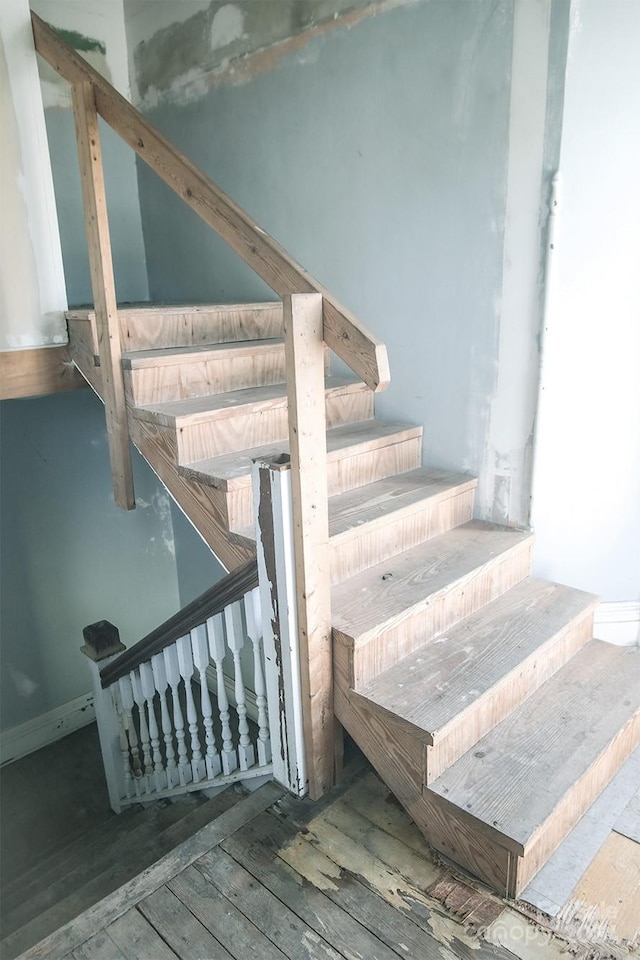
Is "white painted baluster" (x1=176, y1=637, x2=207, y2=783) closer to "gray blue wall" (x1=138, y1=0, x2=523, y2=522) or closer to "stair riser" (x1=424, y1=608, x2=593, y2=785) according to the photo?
"stair riser" (x1=424, y1=608, x2=593, y2=785)

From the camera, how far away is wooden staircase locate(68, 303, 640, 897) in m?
1.56

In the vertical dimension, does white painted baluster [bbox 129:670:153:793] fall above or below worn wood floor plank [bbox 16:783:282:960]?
below

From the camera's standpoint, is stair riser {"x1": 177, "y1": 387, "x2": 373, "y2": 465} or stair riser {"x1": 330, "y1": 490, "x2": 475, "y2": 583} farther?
stair riser {"x1": 177, "y1": 387, "x2": 373, "y2": 465}

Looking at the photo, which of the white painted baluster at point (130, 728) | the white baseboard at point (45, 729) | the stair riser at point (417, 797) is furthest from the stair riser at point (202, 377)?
the white baseboard at point (45, 729)

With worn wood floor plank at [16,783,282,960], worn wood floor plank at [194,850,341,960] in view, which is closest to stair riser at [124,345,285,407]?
worn wood floor plank at [16,783,282,960]

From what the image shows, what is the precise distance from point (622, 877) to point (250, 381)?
1978mm

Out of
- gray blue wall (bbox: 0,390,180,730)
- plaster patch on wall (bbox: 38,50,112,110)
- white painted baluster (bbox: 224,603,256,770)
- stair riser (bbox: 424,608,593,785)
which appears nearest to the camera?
stair riser (bbox: 424,608,593,785)

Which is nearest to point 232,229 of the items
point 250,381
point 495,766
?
point 250,381

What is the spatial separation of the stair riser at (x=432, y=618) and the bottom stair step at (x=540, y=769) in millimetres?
314

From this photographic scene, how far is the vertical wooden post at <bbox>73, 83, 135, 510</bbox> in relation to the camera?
6.86 feet

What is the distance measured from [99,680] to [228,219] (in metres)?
1.88

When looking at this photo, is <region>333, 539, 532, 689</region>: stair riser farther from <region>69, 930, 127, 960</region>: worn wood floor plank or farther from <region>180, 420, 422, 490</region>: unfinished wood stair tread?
<region>69, 930, 127, 960</region>: worn wood floor plank

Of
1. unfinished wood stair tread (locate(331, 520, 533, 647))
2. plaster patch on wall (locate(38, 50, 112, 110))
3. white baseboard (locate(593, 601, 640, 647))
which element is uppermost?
plaster patch on wall (locate(38, 50, 112, 110))

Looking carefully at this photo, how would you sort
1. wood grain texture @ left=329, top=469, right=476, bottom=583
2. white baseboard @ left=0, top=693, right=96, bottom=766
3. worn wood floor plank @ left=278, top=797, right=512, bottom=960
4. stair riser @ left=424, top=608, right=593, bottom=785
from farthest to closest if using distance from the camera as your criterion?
white baseboard @ left=0, top=693, right=96, bottom=766, wood grain texture @ left=329, top=469, right=476, bottom=583, stair riser @ left=424, top=608, right=593, bottom=785, worn wood floor plank @ left=278, top=797, right=512, bottom=960
